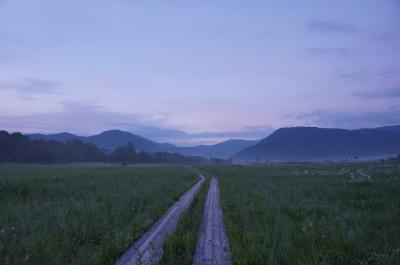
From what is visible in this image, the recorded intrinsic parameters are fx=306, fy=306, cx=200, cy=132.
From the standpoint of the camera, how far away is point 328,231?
886cm

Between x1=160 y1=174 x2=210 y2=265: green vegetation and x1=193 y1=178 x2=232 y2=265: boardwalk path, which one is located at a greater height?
x1=160 y1=174 x2=210 y2=265: green vegetation

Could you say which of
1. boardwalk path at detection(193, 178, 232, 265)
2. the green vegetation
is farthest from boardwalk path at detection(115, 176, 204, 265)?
boardwalk path at detection(193, 178, 232, 265)

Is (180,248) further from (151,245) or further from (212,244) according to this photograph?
(212,244)

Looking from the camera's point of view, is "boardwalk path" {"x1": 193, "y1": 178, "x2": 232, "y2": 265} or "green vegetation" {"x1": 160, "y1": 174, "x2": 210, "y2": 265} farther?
"boardwalk path" {"x1": 193, "y1": 178, "x2": 232, "y2": 265}

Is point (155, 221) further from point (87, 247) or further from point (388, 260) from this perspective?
point (388, 260)

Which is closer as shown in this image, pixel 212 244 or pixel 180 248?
pixel 180 248

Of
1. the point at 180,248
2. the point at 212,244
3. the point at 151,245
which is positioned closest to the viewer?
Answer: the point at 151,245

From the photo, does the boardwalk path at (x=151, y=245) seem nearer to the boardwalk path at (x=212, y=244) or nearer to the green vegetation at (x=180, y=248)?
the green vegetation at (x=180, y=248)

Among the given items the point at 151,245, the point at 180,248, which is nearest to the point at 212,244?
the point at 180,248

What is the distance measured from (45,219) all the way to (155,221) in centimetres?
403

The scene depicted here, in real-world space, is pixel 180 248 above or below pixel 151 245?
below

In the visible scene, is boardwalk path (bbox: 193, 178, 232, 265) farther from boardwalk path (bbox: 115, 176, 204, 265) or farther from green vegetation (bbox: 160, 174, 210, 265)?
boardwalk path (bbox: 115, 176, 204, 265)

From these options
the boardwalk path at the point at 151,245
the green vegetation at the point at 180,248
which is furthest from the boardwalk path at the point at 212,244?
the boardwalk path at the point at 151,245

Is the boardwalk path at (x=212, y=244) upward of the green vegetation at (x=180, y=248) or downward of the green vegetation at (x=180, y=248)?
downward
